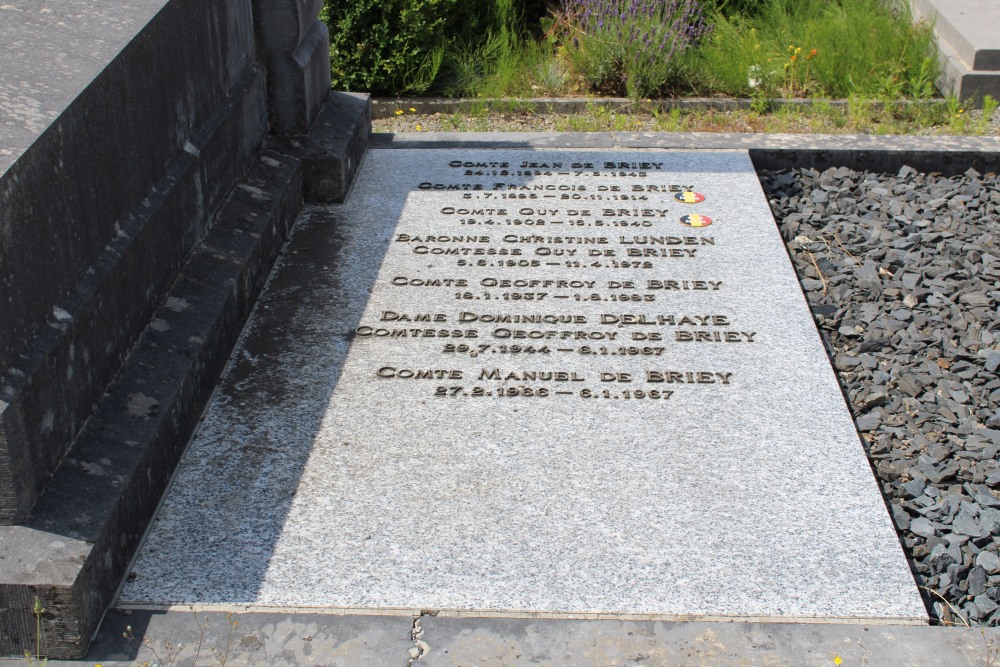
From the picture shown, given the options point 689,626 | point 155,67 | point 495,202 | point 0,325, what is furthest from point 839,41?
point 0,325

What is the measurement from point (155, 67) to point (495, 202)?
1715 millimetres

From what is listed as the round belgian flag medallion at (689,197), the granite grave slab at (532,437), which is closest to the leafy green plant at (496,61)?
the round belgian flag medallion at (689,197)

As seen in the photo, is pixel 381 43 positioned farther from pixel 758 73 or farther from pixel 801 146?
pixel 801 146

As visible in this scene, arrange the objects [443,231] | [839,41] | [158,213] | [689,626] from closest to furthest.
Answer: [689,626], [158,213], [443,231], [839,41]

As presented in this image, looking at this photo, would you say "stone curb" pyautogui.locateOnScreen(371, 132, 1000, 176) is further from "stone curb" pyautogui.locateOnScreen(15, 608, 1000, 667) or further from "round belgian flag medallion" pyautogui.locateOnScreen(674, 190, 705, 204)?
"stone curb" pyautogui.locateOnScreen(15, 608, 1000, 667)

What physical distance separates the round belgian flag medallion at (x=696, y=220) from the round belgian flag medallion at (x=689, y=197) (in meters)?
0.19


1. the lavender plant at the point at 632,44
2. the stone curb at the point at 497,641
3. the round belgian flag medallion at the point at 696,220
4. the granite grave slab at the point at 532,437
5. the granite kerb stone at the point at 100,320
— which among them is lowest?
the lavender plant at the point at 632,44

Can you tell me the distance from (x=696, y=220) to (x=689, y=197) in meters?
0.29

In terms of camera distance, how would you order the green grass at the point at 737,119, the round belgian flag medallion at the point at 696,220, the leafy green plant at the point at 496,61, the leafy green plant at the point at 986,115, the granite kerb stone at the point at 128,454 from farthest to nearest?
the leafy green plant at the point at 496,61 < the green grass at the point at 737,119 < the leafy green plant at the point at 986,115 < the round belgian flag medallion at the point at 696,220 < the granite kerb stone at the point at 128,454

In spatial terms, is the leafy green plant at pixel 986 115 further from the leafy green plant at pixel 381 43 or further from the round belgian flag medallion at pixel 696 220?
the leafy green plant at pixel 381 43

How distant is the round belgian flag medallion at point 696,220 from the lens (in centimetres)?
436

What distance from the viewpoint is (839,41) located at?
7129mm

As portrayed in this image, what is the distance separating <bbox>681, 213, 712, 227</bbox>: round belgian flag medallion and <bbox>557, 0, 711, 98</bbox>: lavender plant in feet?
9.57

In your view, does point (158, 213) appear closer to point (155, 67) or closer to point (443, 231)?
point (155, 67)
